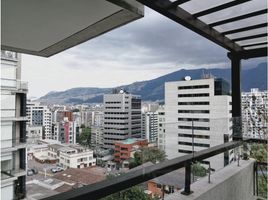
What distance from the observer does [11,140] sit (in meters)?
1.52

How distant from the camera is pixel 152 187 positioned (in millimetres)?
1673

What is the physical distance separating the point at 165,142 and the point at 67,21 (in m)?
1.26

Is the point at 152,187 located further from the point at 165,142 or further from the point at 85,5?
the point at 85,5

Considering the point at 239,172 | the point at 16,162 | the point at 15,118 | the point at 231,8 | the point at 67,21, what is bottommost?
the point at 239,172

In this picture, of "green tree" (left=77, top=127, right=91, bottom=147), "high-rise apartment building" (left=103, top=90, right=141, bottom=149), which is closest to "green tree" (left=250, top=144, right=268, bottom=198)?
"high-rise apartment building" (left=103, top=90, right=141, bottom=149)

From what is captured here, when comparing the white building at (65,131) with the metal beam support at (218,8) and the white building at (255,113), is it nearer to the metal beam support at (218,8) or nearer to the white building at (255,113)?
the metal beam support at (218,8)

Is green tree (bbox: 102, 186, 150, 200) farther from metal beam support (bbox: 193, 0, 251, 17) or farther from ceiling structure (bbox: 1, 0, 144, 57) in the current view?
metal beam support (bbox: 193, 0, 251, 17)

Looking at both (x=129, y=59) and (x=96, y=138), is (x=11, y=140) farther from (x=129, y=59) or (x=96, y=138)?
(x=129, y=59)

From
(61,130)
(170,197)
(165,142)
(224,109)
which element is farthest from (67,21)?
(224,109)

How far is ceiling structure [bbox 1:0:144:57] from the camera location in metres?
1.37

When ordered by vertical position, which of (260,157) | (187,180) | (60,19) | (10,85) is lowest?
(260,157)

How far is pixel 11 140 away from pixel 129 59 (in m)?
9.42

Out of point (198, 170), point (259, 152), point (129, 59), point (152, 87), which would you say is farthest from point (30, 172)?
point (129, 59)

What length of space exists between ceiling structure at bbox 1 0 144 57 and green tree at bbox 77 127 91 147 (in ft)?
3.62
